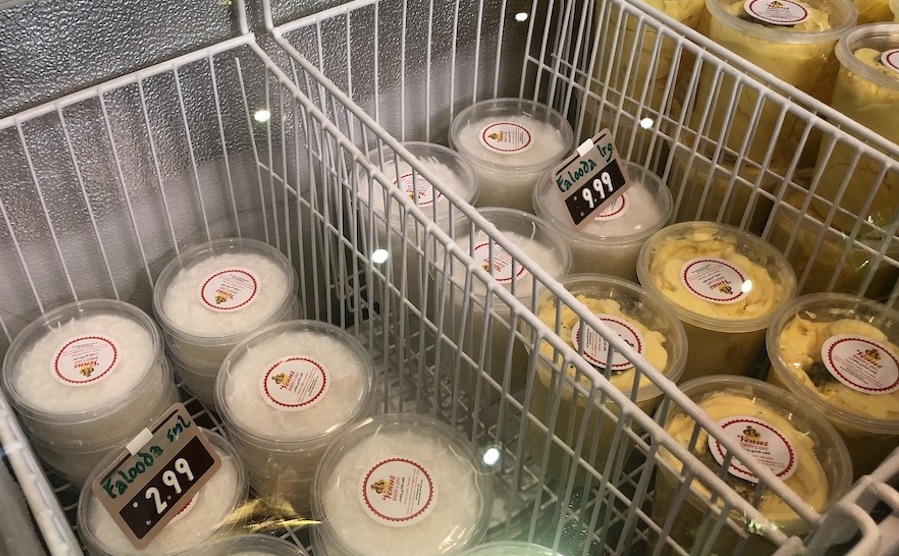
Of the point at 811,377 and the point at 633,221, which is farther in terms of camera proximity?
the point at 633,221

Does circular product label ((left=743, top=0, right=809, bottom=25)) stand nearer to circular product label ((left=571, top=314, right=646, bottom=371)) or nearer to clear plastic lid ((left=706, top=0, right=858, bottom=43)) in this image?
clear plastic lid ((left=706, top=0, right=858, bottom=43))

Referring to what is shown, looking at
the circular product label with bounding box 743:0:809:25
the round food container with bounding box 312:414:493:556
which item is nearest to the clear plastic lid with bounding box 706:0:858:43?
the circular product label with bounding box 743:0:809:25

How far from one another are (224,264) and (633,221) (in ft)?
2.03

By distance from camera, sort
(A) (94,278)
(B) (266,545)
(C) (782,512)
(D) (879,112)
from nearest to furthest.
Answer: (C) (782,512)
(B) (266,545)
(D) (879,112)
(A) (94,278)

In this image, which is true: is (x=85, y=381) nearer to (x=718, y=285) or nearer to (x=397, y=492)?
(x=397, y=492)

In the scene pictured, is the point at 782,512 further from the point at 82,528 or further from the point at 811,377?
the point at 82,528

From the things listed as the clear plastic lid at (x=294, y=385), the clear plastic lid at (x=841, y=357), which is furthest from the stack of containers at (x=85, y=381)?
the clear plastic lid at (x=841, y=357)

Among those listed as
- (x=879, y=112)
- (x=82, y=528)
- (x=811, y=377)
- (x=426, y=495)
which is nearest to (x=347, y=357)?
(x=426, y=495)

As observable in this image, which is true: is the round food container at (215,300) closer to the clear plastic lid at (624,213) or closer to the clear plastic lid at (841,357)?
the clear plastic lid at (624,213)

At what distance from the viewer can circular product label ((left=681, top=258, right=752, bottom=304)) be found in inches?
40.7

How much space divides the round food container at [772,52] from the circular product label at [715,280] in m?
0.16

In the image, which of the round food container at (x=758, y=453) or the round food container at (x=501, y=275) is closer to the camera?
the round food container at (x=758, y=453)

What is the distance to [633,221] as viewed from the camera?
1195 millimetres

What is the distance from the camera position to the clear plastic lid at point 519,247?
1.07m
